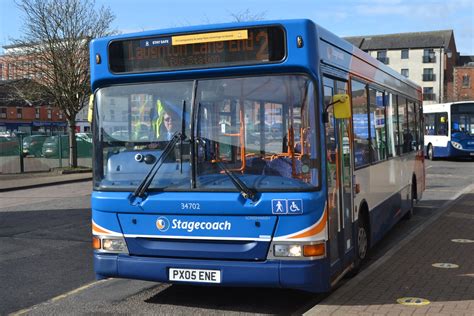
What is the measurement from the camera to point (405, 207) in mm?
10062

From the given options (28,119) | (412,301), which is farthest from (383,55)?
(412,301)

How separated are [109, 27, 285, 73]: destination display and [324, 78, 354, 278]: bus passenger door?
69cm

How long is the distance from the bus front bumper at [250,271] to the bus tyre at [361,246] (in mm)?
1501

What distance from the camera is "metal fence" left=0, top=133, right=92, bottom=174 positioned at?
2595 centimetres

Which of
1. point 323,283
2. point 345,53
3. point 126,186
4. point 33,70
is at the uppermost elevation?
point 33,70

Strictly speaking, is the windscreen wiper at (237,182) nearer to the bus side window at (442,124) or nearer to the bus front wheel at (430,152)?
the bus side window at (442,124)

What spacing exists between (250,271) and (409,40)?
86.8 meters

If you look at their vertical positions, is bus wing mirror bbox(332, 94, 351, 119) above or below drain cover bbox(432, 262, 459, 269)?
above

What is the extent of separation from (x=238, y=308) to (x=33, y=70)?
73.3ft

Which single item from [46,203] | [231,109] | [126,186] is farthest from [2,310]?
[46,203]

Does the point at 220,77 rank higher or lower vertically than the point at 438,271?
→ higher

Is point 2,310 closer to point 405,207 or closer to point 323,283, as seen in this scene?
point 323,283

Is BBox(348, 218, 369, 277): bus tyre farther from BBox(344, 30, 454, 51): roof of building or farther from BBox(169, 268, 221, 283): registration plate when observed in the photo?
BBox(344, 30, 454, 51): roof of building

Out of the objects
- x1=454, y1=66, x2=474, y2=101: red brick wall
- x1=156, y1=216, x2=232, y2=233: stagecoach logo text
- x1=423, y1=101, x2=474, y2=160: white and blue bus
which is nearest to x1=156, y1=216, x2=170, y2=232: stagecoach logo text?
x1=156, y1=216, x2=232, y2=233: stagecoach logo text
